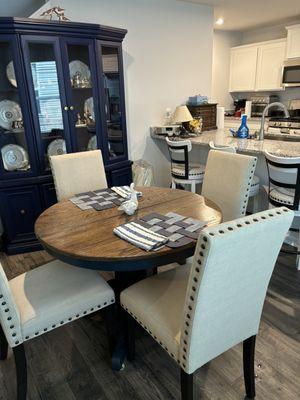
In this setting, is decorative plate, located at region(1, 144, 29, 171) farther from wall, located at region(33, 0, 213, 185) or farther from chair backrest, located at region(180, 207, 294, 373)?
chair backrest, located at region(180, 207, 294, 373)

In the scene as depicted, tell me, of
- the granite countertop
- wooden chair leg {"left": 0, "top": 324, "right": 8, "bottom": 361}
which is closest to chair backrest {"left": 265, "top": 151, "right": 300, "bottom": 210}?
the granite countertop

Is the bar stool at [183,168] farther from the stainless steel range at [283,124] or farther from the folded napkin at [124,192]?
the stainless steel range at [283,124]

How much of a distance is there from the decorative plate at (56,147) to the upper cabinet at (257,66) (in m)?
4.13

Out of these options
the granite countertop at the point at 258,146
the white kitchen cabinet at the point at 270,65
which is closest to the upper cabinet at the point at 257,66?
the white kitchen cabinet at the point at 270,65

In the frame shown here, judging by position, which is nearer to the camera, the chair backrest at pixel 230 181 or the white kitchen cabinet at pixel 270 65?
the chair backrest at pixel 230 181

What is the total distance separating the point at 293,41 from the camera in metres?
4.84

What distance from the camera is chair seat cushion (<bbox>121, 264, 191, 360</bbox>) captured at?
1229mm

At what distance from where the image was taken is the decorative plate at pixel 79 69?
9.60ft

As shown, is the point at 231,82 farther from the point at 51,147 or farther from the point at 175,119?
the point at 51,147

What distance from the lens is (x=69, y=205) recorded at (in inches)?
76.4

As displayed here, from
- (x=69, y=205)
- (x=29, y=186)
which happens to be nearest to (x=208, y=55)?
(x=29, y=186)

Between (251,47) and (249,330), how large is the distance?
18.2ft

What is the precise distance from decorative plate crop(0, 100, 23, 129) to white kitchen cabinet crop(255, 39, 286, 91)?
4.43m

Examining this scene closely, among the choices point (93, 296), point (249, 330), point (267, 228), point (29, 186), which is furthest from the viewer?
point (29, 186)
